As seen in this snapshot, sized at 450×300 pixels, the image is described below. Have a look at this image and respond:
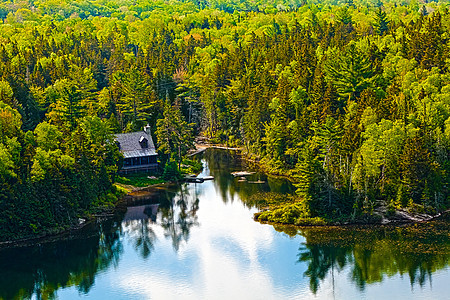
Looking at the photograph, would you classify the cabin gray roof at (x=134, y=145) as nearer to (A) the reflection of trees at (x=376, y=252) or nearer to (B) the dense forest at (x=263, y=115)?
(B) the dense forest at (x=263, y=115)

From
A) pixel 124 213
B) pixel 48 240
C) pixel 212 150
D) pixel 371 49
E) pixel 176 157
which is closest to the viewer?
pixel 48 240

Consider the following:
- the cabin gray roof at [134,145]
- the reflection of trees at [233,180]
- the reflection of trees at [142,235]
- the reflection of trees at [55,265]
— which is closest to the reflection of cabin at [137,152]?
the cabin gray roof at [134,145]

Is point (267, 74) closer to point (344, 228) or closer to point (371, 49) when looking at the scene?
point (371, 49)

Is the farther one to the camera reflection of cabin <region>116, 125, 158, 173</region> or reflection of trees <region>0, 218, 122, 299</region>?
reflection of cabin <region>116, 125, 158, 173</region>

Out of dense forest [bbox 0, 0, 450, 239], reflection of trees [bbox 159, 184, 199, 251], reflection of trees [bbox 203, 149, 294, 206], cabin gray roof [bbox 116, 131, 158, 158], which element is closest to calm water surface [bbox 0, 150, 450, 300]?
reflection of trees [bbox 159, 184, 199, 251]

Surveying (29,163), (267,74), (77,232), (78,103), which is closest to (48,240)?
(77,232)

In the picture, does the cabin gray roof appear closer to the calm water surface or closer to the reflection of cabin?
the reflection of cabin

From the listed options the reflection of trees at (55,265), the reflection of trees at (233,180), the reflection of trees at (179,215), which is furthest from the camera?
the reflection of trees at (233,180)
